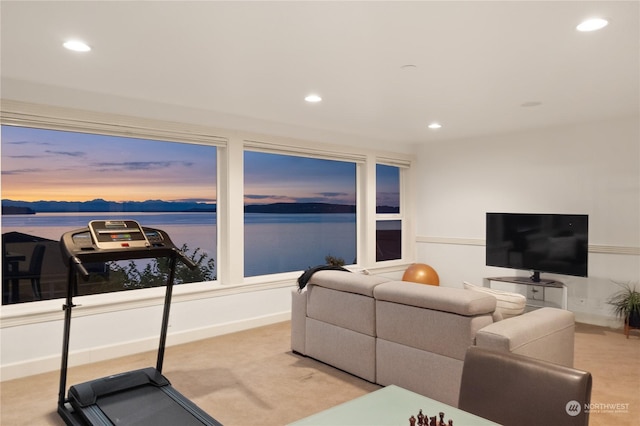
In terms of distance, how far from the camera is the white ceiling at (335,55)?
2.32 meters

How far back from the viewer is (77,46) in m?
2.80

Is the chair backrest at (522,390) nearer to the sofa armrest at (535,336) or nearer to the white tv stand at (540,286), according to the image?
the sofa armrest at (535,336)

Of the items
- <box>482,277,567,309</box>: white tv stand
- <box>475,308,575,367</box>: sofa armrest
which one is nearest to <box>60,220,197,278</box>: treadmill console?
<box>475,308,575,367</box>: sofa armrest

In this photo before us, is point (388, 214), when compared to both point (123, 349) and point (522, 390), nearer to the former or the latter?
point (123, 349)

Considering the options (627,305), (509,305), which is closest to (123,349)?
(509,305)

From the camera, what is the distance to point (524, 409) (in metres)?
1.41

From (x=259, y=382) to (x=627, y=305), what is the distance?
4008 mm

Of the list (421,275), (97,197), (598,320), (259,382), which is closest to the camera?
(259,382)

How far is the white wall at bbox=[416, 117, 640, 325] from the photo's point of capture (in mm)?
5047

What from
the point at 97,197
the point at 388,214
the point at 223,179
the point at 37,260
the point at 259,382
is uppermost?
the point at 223,179

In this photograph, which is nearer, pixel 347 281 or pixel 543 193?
pixel 347 281

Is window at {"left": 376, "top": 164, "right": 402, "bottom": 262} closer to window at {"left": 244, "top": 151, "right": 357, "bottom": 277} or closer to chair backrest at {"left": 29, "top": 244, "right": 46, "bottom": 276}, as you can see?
window at {"left": 244, "top": 151, "right": 357, "bottom": 277}

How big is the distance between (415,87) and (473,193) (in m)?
3.19

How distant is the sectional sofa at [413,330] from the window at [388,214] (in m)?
3.11
